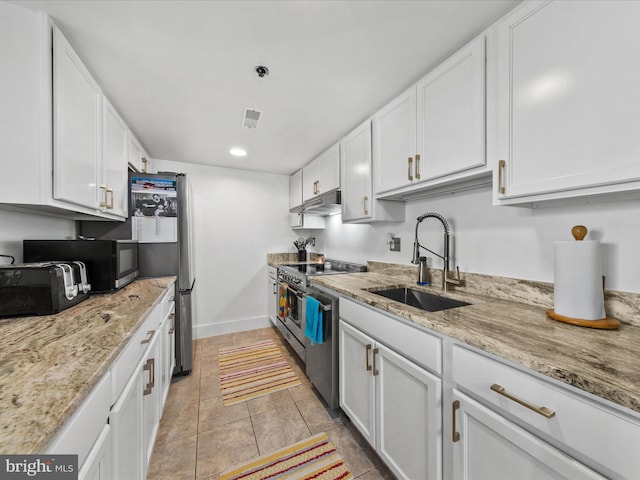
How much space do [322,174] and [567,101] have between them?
6.95ft

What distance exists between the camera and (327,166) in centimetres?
275

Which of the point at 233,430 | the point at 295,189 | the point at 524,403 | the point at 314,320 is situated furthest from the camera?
the point at 295,189

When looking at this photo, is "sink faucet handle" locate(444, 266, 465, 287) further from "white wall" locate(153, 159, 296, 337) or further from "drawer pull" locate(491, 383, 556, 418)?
"white wall" locate(153, 159, 296, 337)

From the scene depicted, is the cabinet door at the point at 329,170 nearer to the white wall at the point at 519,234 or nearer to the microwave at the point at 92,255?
the white wall at the point at 519,234

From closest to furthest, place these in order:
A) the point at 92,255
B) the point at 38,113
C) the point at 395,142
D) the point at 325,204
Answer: the point at 38,113, the point at 92,255, the point at 395,142, the point at 325,204

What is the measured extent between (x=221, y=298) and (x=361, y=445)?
252 cm

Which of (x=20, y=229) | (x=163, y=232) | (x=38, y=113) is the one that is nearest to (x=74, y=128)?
(x=38, y=113)

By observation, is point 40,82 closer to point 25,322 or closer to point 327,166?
point 25,322

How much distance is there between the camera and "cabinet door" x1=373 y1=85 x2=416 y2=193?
1.65m

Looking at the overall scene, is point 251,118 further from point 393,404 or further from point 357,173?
point 393,404

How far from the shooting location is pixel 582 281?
3.22 ft

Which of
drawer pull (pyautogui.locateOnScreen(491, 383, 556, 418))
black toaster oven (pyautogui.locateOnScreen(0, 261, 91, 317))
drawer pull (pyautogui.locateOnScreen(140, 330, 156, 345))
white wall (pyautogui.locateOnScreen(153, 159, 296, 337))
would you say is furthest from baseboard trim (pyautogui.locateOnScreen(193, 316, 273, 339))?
drawer pull (pyautogui.locateOnScreen(491, 383, 556, 418))

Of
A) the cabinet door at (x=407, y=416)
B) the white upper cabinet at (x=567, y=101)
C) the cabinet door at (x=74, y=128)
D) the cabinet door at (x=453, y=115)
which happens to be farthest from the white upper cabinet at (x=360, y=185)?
the cabinet door at (x=74, y=128)

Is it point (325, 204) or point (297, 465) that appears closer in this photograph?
point (297, 465)
